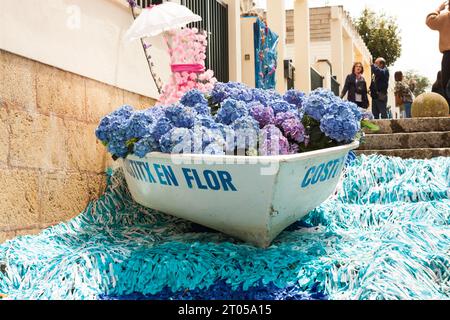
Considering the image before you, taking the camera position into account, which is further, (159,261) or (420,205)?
(420,205)

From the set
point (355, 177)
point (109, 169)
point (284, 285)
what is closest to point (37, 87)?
point (109, 169)

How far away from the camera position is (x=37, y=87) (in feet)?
12.3

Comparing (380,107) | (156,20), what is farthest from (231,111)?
(380,107)

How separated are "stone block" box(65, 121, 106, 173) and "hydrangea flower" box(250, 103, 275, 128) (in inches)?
55.3

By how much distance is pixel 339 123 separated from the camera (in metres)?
3.41

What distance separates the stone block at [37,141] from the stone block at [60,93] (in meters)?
0.09

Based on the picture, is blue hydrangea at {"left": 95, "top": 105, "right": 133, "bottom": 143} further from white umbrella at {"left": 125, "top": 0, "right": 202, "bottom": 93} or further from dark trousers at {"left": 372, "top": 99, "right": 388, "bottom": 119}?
dark trousers at {"left": 372, "top": 99, "right": 388, "bottom": 119}

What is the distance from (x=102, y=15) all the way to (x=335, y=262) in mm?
2993

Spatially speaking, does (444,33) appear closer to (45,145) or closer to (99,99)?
(99,99)

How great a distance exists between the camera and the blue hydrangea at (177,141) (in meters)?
3.23

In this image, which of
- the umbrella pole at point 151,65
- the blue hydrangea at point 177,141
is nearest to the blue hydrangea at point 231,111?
the blue hydrangea at point 177,141

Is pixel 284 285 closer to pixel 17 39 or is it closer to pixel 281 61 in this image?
pixel 17 39

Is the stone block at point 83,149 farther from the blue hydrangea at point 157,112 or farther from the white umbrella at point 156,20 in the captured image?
the white umbrella at point 156,20

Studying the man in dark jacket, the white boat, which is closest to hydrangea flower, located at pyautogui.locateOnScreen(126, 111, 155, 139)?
the white boat
